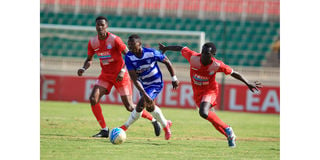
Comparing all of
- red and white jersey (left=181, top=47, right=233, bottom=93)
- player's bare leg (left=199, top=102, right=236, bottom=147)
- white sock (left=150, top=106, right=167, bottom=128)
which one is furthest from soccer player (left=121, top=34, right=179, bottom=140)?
player's bare leg (left=199, top=102, right=236, bottom=147)

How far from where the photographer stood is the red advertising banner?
1772 centimetres

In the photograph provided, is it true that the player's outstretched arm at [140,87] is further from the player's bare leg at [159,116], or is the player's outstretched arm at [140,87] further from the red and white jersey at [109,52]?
the red and white jersey at [109,52]

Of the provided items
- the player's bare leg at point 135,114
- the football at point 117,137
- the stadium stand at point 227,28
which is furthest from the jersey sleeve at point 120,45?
the stadium stand at point 227,28

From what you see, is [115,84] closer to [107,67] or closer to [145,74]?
[107,67]

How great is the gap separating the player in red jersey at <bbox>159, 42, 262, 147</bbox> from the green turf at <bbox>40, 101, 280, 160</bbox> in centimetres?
36

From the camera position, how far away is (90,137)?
9.48 m

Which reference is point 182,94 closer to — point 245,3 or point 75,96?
point 75,96

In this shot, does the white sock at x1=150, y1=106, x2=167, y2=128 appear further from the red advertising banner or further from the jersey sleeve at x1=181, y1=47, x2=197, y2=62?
the red advertising banner

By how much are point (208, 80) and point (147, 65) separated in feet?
3.31

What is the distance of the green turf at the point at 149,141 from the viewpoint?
312 inches

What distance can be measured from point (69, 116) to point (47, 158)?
19.1 ft

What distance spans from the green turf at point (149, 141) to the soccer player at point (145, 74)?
0.45 m
